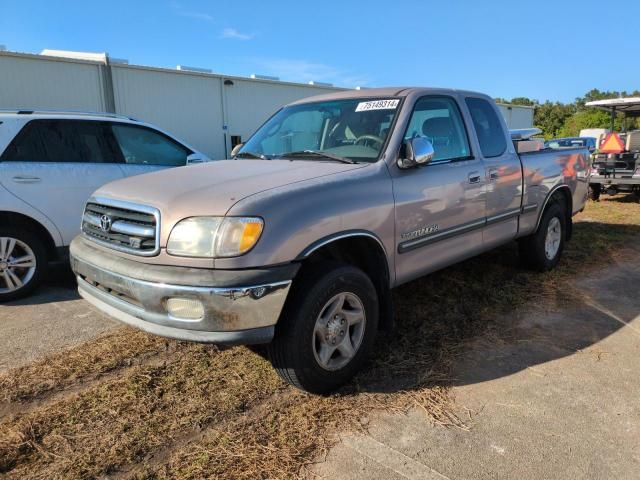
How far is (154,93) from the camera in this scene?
1576 cm

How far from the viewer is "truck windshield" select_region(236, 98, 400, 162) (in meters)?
3.51

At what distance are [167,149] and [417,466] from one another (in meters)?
4.74

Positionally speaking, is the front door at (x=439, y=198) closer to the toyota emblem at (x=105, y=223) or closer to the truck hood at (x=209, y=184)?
the truck hood at (x=209, y=184)

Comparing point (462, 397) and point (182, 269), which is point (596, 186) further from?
point (182, 269)

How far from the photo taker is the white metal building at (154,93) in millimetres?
13195

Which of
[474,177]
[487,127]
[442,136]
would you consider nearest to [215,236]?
[442,136]

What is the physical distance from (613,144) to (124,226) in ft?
36.8

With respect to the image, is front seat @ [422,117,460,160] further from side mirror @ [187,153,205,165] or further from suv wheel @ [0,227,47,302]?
suv wheel @ [0,227,47,302]

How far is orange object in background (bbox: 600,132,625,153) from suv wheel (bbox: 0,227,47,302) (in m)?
11.2

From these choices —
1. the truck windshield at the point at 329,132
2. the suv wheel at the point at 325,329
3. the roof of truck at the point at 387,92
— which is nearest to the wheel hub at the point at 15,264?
the truck windshield at the point at 329,132

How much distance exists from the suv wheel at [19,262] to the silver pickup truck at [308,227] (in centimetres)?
172

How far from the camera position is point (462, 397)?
297cm

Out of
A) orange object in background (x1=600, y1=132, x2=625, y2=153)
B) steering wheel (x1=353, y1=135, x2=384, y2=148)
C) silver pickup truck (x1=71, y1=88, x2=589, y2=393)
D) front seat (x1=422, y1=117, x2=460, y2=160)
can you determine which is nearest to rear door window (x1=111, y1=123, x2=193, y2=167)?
silver pickup truck (x1=71, y1=88, x2=589, y2=393)

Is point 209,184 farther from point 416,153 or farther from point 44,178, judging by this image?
point 44,178
